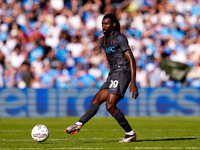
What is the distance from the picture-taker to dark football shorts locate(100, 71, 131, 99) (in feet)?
22.2

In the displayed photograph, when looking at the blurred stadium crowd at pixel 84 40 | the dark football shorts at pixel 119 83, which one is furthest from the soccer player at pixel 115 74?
the blurred stadium crowd at pixel 84 40

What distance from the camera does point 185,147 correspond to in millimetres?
6312

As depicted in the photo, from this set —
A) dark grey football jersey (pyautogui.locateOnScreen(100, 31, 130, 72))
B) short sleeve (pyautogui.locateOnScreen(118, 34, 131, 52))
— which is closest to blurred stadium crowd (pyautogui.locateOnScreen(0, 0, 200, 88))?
dark grey football jersey (pyautogui.locateOnScreen(100, 31, 130, 72))

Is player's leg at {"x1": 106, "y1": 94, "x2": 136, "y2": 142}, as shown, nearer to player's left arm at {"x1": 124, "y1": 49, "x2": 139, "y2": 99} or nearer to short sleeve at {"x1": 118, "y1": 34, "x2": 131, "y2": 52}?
player's left arm at {"x1": 124, "y1": 49, "x2": 139, "y2": 99}

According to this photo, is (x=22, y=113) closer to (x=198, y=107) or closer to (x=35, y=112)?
(x=35, y=112)

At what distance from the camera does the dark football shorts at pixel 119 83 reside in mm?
6766

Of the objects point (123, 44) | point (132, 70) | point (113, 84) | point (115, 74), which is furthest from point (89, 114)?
point (123, 44)

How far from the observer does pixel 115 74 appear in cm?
692

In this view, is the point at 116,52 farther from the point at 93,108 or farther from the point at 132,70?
the point at 93,108

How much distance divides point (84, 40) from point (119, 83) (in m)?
10.8

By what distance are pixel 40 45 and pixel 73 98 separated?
10.1ft

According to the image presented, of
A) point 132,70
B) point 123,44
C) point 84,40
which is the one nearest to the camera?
point 132,70

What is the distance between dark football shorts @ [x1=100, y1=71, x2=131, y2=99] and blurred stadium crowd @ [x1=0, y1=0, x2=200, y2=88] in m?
8.78

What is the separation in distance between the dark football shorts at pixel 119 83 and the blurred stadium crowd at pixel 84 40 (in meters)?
8.78
